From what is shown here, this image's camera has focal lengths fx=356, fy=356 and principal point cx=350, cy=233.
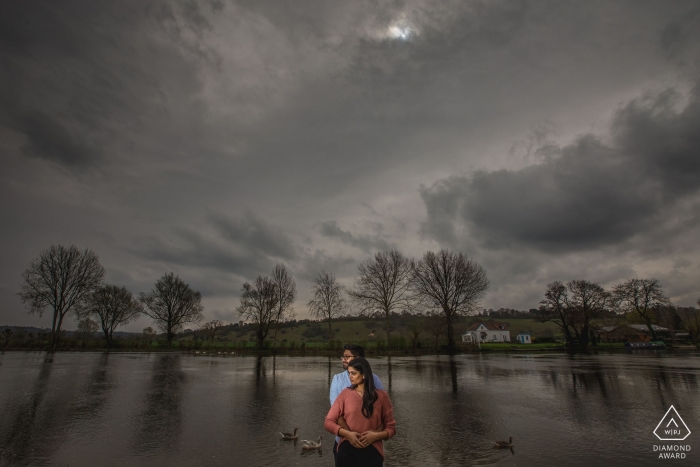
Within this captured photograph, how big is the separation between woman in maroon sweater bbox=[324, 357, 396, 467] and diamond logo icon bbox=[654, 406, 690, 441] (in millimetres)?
8567

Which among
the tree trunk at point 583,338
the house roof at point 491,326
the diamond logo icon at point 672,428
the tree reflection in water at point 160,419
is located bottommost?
the diamond logo icon at point 672,428

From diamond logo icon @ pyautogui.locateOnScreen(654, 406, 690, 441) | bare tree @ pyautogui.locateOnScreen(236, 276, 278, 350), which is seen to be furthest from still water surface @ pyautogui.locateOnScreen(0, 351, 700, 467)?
bare tree @ pyautogui.locateOnScreen(236, 276, 278, 350)

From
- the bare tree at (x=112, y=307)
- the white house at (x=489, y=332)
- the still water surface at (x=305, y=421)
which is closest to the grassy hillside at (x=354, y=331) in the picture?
the white house at (x=489, y=332)

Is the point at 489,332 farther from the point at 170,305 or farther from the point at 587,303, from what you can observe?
the point at 170,305

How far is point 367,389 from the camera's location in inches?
144

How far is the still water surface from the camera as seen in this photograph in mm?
6926

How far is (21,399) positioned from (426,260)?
4466 cm

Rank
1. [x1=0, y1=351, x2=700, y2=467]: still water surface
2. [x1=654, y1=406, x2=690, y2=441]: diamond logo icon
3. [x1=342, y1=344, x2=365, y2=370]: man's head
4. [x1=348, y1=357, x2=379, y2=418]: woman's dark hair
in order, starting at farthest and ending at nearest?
1. [x1=654, y1=406, x2=690, y2=441]: diamond logo icon
2. [x1=0, y1=351, x2=700, y2=467]: still water surface
3. [x1=342, y1=344, x2=365, y2=370]: man's head
4. [x1=348, y1=357, x2=379, y2=418]: woman's dark hair

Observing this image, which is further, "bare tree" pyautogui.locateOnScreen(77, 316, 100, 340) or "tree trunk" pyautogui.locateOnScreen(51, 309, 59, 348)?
"bare tree" pyautogui.locateOnScreen(77, 316, 100, 340)

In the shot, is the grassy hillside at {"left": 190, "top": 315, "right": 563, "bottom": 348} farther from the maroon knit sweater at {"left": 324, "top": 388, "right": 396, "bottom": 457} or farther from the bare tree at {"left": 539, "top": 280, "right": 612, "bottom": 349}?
the maroon knit sweater at {"left": 324, "top": 388, "right": 396, "bottom": 457}

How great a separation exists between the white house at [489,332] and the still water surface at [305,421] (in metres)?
94.0

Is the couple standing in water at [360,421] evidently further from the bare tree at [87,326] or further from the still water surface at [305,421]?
the bare tree at [87,326]

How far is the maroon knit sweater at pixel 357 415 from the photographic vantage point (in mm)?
3545

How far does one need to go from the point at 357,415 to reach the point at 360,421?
6cm
